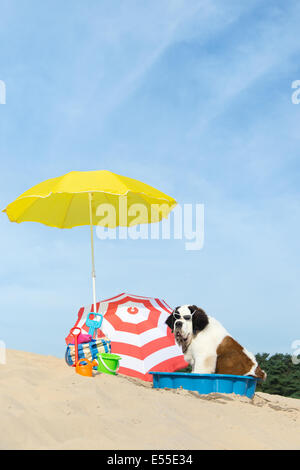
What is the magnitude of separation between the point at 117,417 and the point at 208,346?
213 centimetres

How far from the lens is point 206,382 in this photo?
18.7ft

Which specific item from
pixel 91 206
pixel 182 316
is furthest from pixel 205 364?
pixel 91 206

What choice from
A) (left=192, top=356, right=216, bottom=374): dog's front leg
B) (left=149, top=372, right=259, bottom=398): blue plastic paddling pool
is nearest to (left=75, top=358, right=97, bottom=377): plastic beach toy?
(left=149, top=372, right=259, bottom=398): blue plastic paddling pool

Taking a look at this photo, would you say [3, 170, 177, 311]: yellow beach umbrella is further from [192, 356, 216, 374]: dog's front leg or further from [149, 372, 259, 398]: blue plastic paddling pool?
[192, 356, 216, 374]: dog's front leg

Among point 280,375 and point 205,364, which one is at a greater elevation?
point 205,364

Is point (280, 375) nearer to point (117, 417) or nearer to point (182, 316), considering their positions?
point (182, 316)

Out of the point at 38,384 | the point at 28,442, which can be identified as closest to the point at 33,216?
the point at 38,384

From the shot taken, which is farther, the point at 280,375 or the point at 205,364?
the point at 280,375

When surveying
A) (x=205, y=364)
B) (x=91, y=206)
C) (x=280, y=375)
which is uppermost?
(x=91, y=206)

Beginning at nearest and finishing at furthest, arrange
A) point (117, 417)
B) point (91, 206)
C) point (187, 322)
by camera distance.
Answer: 1. point (117, 417)
2. point (187, 322)
3. point (91, 206)

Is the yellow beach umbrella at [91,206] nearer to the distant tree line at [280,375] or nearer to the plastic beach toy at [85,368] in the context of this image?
the plastic beach toy at [85,368]
